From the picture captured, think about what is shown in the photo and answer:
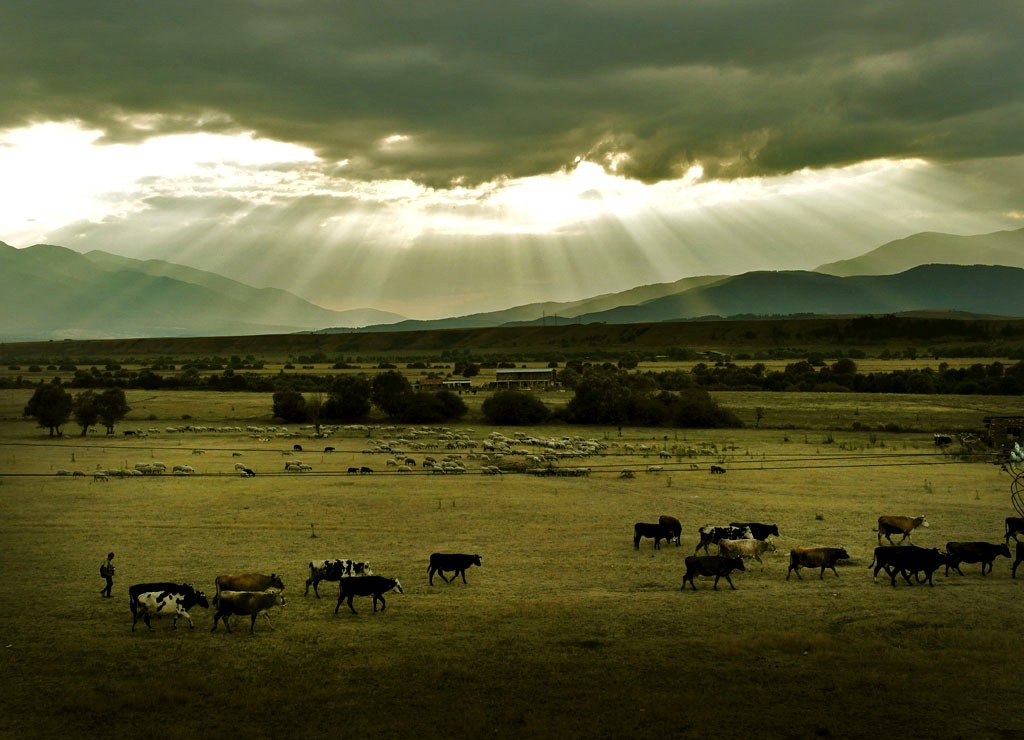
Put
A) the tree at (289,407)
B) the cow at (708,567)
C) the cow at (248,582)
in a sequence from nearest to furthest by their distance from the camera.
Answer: the cow at (248,582) < the cow at (708,567) < the tree at (289,407)

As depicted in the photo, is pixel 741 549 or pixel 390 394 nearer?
pixel 741 549

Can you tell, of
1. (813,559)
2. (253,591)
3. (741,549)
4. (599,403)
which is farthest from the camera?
(599,403)

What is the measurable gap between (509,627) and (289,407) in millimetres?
57214

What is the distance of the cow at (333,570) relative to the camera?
61.2 feet

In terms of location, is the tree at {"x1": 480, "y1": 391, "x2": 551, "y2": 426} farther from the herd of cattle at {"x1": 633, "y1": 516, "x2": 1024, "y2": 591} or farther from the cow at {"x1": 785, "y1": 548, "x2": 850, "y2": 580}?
the cow at {"x1": 785, "y1": 548, "x2": 850, "y2": 580}

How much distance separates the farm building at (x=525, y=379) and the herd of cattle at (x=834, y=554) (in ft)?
234

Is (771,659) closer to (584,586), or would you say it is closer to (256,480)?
(584,586)

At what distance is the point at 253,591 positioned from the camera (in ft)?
57.7

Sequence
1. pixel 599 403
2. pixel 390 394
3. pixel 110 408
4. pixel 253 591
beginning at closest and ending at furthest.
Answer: pixel 253 591
pixel 110 408
pixel 599 403
pixel 390 394

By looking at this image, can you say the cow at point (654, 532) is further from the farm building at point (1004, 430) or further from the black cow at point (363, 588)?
the farm building at point (1004, 430)

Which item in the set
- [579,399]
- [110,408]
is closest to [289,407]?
[110,408]

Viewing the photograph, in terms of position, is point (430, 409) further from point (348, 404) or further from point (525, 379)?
point (525, 379)

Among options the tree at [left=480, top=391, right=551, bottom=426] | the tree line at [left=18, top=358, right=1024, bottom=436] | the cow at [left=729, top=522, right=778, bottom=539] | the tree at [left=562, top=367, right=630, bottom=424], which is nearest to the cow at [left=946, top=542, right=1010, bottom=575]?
the cow at [left=729, top=522, right=778, bottom=539]

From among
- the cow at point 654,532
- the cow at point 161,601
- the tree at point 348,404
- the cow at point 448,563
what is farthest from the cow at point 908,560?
the tree at point 348,404
